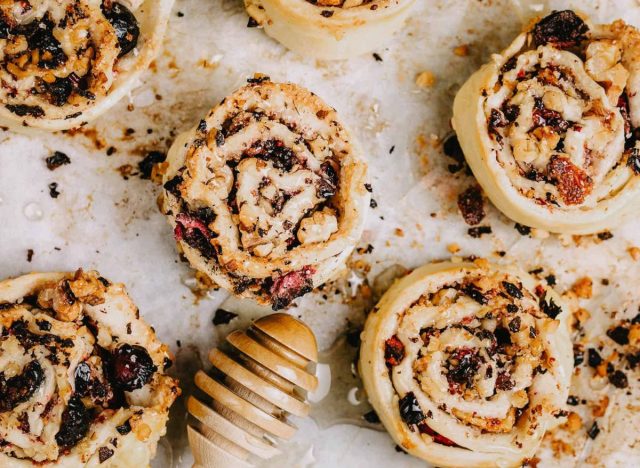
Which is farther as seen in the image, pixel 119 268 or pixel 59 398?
pixel 119 268

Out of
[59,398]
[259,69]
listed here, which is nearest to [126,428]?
[59,398]

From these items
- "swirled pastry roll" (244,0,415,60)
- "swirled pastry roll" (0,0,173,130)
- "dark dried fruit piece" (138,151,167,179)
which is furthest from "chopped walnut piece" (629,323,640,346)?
"swirled pastry roll" (0,0,173,130)

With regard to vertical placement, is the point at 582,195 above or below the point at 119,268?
above

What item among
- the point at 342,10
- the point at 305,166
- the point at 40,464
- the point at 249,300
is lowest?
the point at 40,464

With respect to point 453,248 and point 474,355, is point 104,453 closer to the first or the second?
point 474,355

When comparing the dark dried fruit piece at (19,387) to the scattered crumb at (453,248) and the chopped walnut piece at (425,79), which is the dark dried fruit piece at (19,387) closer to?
the scattered crumb at (453,248)

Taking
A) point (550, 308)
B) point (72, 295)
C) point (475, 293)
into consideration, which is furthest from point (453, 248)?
point (72, 295)

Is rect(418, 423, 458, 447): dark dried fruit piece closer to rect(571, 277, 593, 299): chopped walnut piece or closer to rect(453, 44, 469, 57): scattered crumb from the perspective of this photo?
rect(571, 277, 593, 299): chopped walnut piece

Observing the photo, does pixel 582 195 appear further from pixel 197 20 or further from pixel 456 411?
pixel 197 20
